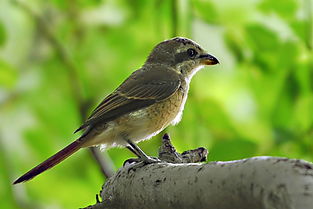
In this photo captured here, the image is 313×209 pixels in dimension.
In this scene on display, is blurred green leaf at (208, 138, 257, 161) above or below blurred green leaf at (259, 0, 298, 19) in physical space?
below

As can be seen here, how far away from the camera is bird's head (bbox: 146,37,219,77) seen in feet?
14.5

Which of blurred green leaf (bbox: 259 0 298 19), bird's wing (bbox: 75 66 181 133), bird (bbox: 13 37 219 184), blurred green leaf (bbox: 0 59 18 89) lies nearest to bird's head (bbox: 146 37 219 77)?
bird (bbox: 13 37 219 184)

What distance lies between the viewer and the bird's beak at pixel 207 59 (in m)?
4.38

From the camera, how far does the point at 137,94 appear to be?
4.02 m

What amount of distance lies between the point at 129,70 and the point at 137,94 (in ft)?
4.40

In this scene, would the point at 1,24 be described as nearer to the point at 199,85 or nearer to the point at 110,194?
the point at 199,85

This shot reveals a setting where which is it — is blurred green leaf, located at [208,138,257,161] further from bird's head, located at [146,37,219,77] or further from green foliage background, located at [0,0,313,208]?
bird's head, located at [146,37,219,77]

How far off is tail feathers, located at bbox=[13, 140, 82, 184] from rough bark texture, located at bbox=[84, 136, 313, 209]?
708 millimetres

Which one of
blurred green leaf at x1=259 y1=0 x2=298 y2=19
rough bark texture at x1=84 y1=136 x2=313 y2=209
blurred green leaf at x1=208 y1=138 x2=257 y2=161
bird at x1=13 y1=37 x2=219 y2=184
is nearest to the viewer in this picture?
rough bark texture at x1=84 y1=136 x2=313 y2=209

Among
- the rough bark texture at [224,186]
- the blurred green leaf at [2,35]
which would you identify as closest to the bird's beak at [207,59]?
the blurred green leaf at [2,35]

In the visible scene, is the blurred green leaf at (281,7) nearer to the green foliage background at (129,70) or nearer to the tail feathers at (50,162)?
the green foliage background at (129,70)

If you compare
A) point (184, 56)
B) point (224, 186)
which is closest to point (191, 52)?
point (184, 56)

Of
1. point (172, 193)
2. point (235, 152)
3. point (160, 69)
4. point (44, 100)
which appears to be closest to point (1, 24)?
point (44, 100)

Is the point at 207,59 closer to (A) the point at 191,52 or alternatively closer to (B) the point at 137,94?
(A) the point at 191,52
